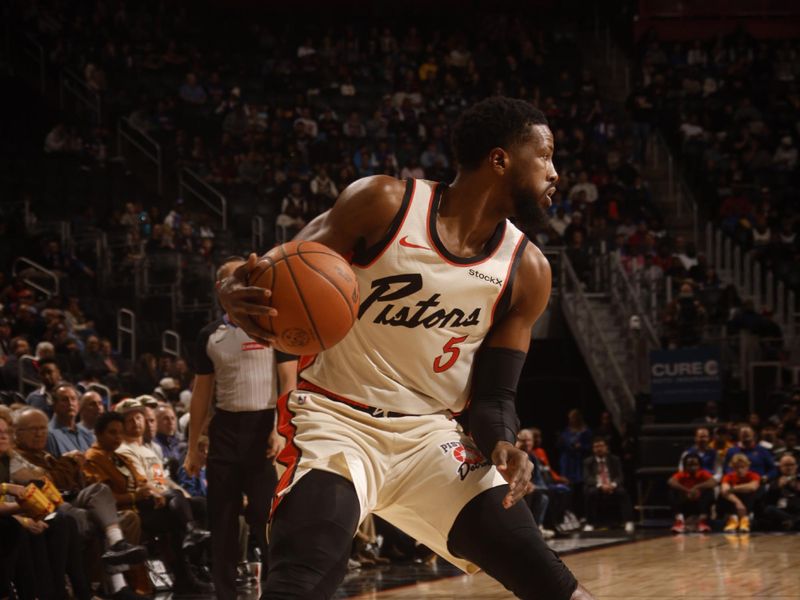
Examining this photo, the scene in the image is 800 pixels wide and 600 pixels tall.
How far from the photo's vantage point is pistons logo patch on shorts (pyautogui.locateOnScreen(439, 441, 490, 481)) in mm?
3445

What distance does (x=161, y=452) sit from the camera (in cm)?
891

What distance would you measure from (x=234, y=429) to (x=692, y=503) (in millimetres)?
8295

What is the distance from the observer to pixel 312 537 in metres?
3.11

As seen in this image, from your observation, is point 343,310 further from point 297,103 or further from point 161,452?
point 297,103

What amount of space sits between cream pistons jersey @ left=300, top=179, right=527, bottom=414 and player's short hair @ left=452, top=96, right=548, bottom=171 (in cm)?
28

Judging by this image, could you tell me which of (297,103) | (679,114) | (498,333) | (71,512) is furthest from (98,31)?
(498,333)

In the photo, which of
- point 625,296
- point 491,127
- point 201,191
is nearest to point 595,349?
point 625,296

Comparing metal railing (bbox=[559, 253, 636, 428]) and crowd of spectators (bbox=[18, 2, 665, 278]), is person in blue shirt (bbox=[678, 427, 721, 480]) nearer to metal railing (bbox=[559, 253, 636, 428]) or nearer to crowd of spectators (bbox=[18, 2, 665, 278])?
metal railing (bbox=[559, 253, 636, 428])

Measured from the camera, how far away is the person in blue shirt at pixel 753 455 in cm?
1318

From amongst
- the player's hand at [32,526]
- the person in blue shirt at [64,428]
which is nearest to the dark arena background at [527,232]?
the person in blue shirt at [64,428]

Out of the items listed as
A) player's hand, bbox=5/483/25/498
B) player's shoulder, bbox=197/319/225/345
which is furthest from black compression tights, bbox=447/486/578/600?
player's hand, bbox=5/483/25/498

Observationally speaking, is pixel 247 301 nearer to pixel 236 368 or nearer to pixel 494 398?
pixel 494 398

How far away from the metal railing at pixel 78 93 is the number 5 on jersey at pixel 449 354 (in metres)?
16.2

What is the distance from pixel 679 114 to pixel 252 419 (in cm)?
1643
